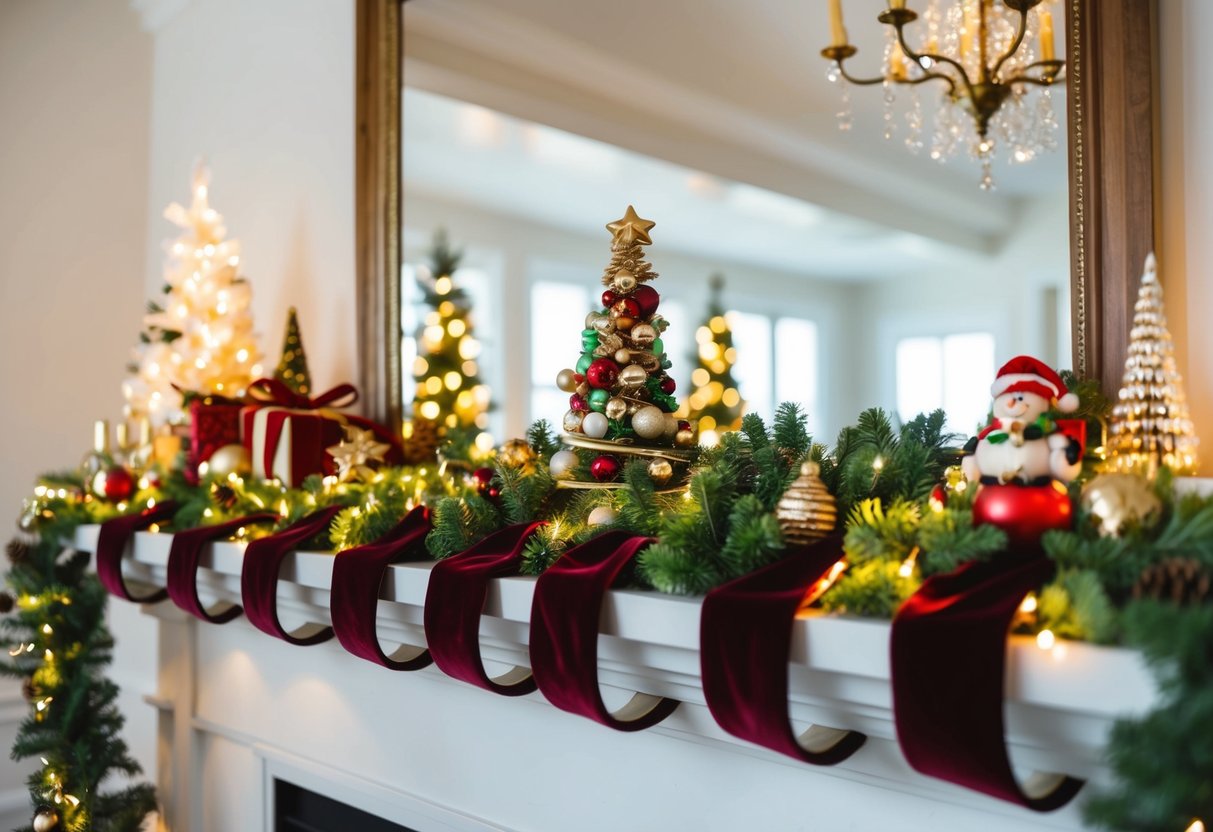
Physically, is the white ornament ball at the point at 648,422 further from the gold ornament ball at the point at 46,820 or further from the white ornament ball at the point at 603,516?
the gold ornament ball at the point at 46,820

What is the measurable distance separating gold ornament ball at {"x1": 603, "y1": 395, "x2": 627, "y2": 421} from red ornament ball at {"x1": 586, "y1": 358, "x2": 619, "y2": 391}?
3cm

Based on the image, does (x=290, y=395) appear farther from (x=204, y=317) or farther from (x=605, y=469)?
(x=605, y=469)

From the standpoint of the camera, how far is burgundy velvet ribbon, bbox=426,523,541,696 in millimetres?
1093

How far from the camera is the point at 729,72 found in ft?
4.45

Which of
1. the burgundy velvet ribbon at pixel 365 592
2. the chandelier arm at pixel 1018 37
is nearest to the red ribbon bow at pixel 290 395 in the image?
the burgundy velvet ribbon at pixel 365 592

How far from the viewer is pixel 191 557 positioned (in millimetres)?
1564

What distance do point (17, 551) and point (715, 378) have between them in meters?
1.56

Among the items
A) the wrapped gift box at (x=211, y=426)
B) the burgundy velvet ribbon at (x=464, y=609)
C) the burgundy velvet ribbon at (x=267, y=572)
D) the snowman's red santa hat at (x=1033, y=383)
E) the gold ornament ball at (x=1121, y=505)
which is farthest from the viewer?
the wrapped gift box at (x=211, y=426)

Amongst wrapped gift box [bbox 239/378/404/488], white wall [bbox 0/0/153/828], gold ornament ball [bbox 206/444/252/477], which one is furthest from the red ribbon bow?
white wall [bbox 0/0/153/828]

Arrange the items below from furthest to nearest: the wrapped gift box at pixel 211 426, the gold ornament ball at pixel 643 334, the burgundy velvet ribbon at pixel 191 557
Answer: the wrapped gift box at pixel 211 426 → the burgundy velvet ribbon at pixel 191 557 → the gold ornament ball at pixel 643 334

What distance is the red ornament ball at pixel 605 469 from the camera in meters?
1.18

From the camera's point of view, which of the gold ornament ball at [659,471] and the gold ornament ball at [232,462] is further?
the gold ornament ball at [232,462]

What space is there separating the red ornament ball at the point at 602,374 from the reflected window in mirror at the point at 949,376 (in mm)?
350

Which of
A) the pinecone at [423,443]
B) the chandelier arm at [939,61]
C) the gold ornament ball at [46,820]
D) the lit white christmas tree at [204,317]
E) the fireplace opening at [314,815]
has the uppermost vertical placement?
the chandelier arm at [939,61]
